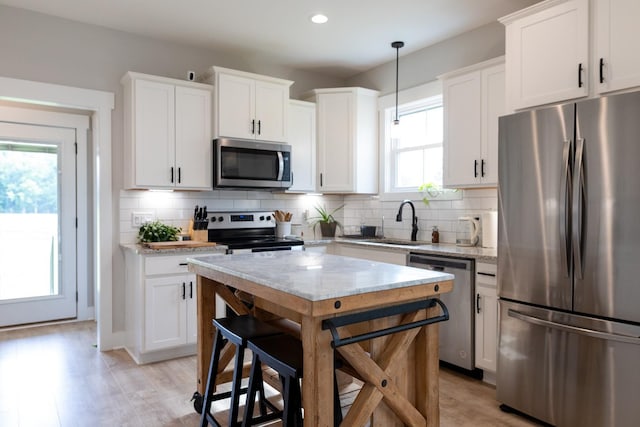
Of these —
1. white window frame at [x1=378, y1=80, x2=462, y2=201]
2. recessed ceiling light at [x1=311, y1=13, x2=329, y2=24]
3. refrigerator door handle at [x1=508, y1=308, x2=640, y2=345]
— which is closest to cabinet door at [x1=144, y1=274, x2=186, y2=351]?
white window frame at [x1=378, y1=80, x2=462, y2=201]

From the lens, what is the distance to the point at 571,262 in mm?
2330

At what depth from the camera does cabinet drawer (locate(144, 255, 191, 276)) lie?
3438mm

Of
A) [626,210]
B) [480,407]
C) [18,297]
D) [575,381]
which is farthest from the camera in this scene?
[18,297]

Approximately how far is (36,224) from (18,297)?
0.75 meters

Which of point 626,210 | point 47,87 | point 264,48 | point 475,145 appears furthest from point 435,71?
point 47,87

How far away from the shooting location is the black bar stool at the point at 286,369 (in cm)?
173

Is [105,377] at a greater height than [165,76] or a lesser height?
lesser

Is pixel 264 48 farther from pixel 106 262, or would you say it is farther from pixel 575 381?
pixel 575 381

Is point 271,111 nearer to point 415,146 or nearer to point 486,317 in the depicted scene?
point 415,146

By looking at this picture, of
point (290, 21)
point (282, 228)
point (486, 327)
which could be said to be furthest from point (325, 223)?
point (486, 327)

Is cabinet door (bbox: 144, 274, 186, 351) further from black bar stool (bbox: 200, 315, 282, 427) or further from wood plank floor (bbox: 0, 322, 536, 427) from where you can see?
black bar stool (bbox: 200, 315, 282, 427)

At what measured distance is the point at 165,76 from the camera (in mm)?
Answer: 4070

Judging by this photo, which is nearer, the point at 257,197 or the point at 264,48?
the point at 264,48

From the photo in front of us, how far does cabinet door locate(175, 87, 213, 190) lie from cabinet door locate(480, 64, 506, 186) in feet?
7.76
